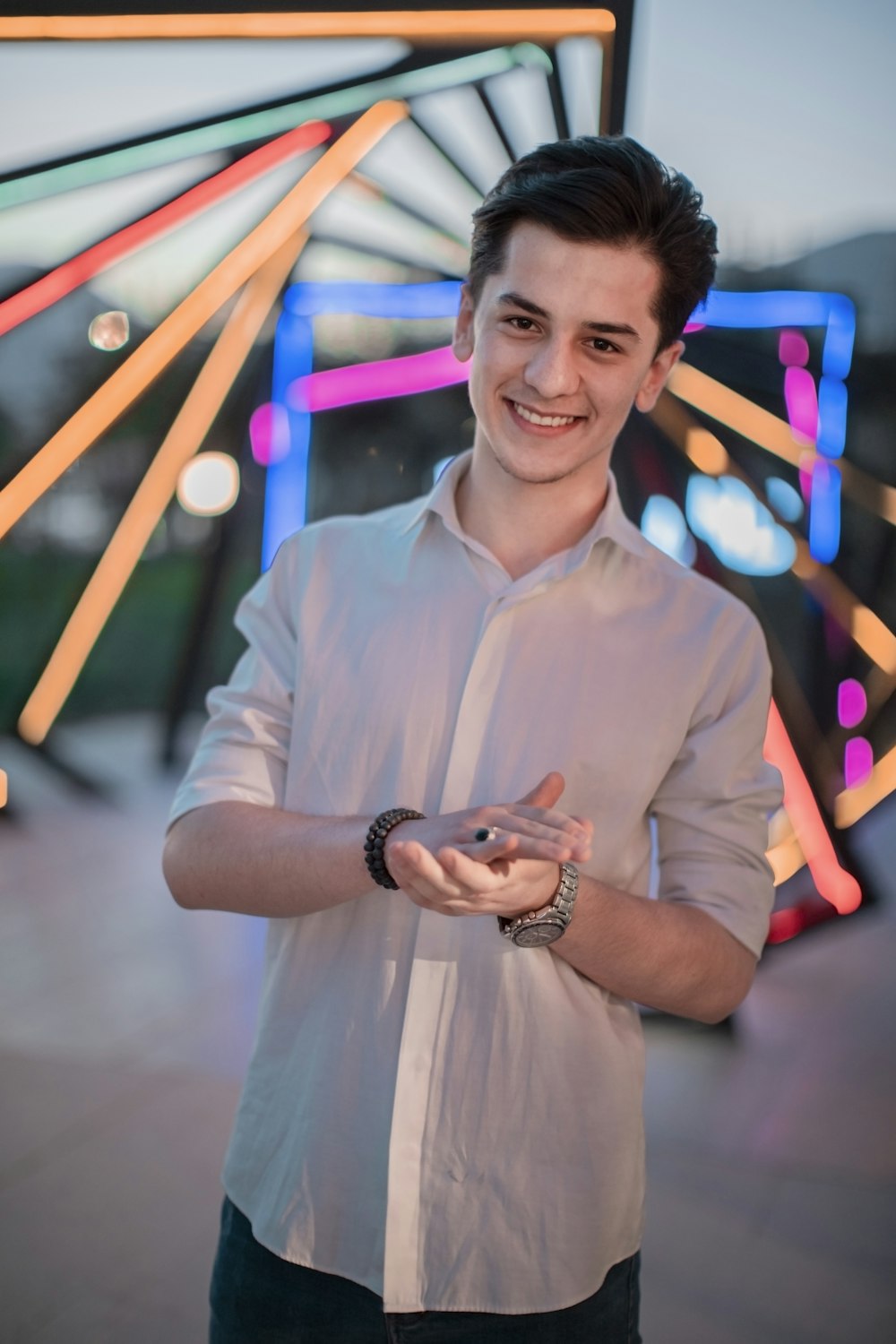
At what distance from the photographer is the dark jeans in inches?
51.3

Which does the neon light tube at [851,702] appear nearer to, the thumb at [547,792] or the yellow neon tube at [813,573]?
the yellow neon tube at [813,573]

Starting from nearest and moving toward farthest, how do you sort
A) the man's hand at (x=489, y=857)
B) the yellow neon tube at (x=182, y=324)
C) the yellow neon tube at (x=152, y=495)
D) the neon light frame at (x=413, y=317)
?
the man's hand at (x=489, y=857) → the neon light frame at (x=413, y=317) → the yellow neon tube at (x=182, y=324) → the yellow neon tube at (x=152, y=495)

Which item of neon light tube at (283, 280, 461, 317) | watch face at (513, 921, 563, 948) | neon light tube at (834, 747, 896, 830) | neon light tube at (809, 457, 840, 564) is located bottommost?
watch face at (513, 921, 563, 948)

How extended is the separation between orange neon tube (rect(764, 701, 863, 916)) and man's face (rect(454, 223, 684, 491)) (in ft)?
4.62

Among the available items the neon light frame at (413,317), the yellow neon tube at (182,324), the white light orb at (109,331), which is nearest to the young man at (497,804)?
the neon light frame at (413,317)

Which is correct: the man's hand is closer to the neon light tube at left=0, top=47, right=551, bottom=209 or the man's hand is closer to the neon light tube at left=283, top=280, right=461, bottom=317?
the neon light tube at left=283, top=280, right=461, bottom=317

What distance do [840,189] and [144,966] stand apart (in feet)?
8.09

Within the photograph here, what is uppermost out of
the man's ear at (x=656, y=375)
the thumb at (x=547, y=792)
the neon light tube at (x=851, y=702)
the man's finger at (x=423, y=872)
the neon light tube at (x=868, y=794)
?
the man's ear at (x=656, y=375)

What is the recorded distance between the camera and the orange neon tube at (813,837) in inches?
104

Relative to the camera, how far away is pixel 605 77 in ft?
8.04

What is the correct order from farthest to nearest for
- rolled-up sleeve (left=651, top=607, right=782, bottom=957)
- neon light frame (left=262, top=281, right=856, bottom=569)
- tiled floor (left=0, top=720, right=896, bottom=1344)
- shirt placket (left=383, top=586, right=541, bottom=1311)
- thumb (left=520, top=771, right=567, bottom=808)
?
1. neon light frame (left=262, top=281, right=856, bottom=569)
2. tiled floor (left=0, top=720, right=896, bottom=1344)
3. rolled-up sleeve (left=651, top=607, right=782, bottom=957)
4. shirt placket (left=383, top=586, right=541, bottom=1311)
5. thumb (left=520, top=771, right=567, bottom=808)

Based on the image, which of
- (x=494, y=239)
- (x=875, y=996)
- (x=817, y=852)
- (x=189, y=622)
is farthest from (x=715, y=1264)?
(x=494, y=239)

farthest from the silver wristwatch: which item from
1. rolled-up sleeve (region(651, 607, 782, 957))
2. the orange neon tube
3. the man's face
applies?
the orange neon tube

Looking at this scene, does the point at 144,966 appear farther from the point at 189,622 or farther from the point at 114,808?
the point at 189,622
